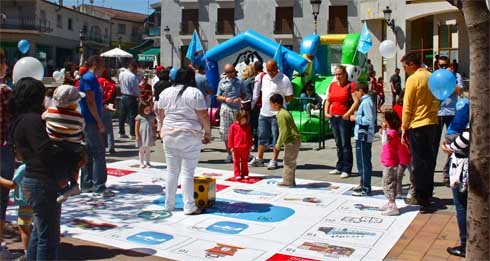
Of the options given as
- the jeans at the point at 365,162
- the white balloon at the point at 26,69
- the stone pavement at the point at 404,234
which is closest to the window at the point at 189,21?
the stone pavement at the point at 404,234

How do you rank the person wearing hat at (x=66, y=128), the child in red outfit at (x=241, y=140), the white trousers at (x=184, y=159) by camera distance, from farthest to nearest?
1. the child in red outfit at (x=241, y=140)
2. the white trousers at (x=184, y=159)
3. the person wearing hat at (x=66, y=128)

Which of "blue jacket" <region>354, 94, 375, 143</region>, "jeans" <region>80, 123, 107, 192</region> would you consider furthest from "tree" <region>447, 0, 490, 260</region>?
"jeans" <region>80, 123, 107, 192</region>

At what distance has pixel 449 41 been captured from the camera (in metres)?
26.4

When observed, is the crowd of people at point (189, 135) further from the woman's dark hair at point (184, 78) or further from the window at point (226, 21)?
the window at point (226, 21)

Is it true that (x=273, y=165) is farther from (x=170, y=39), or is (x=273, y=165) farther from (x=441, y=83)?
(x=170, y=39)

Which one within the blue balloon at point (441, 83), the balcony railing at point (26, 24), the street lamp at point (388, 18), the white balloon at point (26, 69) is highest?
the balcony railing at point (26, 24)

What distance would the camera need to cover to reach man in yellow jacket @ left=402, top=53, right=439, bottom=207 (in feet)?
21.9

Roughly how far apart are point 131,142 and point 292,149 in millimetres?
5792

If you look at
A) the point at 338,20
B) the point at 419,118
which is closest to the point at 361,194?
the point at 419,118

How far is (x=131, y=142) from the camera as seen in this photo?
12.8 meters

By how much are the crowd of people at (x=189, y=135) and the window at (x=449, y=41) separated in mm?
17467

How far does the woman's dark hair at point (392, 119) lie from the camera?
22.9 feet

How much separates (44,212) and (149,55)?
149ft

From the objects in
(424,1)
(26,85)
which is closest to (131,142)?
(26,85)
